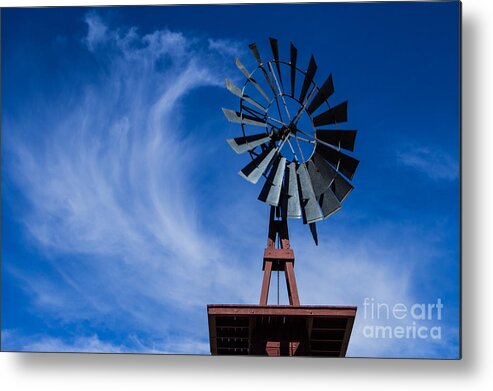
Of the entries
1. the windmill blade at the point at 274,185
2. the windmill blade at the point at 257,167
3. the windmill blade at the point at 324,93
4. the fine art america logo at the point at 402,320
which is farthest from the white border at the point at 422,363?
the windmill blade at the point at 257,167

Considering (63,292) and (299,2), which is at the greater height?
(299,2)

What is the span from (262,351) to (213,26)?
8.71 feet

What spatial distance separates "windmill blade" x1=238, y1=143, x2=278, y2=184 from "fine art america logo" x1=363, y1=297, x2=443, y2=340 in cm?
135

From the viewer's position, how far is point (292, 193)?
28.1 feet

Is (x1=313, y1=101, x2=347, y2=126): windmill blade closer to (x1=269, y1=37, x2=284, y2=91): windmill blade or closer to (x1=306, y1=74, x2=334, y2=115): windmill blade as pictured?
(x1=306, y1=74, x2=334, y2=115): windmill blade

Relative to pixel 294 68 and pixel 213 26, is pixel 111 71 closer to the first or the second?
pixel 213 26

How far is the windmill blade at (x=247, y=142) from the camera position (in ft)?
27.6

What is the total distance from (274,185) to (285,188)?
12cm

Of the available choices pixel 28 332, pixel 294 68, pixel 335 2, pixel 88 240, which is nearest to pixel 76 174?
pixel 88 240

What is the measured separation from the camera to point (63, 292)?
27.3ft

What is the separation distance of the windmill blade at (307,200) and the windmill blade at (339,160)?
205 millimetres

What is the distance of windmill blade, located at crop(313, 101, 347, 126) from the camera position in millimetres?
8390

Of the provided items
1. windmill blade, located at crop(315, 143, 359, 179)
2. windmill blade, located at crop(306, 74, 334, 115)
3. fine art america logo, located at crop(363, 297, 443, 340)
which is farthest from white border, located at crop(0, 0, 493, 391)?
windmill blade, located at crop(306, 74, 334, 115)

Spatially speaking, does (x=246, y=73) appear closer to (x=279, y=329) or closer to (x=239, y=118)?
(x=239, y=118)
